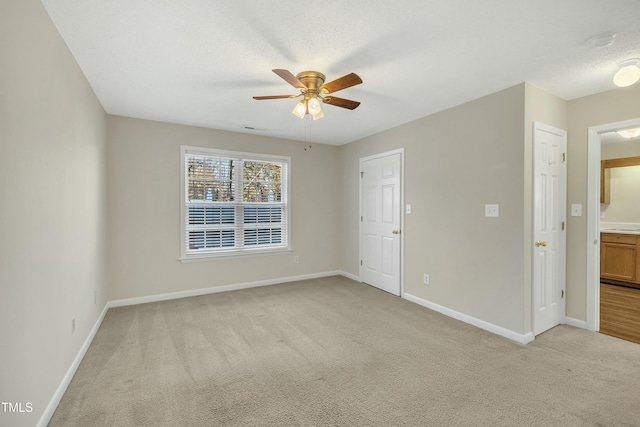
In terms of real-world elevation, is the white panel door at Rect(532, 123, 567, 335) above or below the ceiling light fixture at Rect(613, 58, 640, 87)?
below

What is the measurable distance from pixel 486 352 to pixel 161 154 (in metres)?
4.54

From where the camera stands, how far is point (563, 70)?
2.51 m

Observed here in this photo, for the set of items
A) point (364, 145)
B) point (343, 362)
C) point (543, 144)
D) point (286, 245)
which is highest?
point (364, 145)

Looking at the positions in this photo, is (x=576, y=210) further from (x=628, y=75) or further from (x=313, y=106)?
(x=313, y=106)

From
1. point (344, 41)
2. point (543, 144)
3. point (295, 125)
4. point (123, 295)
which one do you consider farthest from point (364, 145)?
point (123, 295)

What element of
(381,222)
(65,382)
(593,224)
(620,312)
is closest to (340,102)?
(381,222)

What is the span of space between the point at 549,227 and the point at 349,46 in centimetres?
278

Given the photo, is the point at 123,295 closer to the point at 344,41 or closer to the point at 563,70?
the point at 344,41

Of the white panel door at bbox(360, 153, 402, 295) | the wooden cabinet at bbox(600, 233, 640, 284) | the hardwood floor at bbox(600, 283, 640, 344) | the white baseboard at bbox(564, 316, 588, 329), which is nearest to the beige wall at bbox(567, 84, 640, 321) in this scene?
the white baseboard at bbox(564, 316, 588, 329)

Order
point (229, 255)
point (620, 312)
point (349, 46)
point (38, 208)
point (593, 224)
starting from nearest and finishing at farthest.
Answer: point (38, 208) → point (349, 46) → point (593, 224) → point (620, 312) → point (229, 255)

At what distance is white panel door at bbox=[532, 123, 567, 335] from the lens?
289 cm

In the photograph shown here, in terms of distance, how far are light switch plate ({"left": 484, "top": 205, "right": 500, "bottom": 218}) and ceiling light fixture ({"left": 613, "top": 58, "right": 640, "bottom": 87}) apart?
1333 mm

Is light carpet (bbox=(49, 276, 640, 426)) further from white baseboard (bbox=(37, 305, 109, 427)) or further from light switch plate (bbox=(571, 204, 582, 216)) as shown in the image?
light switch plate (bbox=(571, 204, 582, 216))

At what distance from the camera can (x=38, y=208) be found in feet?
5.58
